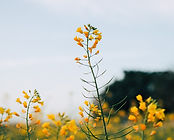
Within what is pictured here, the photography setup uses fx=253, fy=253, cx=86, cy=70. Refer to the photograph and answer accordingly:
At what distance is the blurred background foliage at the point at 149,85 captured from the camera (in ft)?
78.6

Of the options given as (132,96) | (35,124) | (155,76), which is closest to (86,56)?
(35,124)

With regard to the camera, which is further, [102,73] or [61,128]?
[102,73]

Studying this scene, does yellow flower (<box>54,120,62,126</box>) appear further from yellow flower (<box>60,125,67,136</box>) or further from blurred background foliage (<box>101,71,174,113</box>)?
blurred background foliage (<box>101,71,174,113</box>)

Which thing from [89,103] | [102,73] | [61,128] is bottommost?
[61,128]

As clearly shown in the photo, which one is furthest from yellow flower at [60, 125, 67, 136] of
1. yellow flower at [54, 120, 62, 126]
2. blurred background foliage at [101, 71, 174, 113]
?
blurred background foliage at [101, 71, 174, 113]

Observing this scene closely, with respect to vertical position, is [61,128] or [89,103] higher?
[89,103]

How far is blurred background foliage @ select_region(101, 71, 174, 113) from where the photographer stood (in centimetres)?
2397

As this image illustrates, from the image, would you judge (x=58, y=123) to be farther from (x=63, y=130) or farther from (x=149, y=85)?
(x=149, y=85)

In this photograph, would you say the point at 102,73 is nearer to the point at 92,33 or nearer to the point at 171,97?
the point at 92,33

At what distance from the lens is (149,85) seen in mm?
24828

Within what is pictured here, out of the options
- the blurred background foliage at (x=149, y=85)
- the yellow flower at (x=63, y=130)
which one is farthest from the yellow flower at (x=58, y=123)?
the blurred background foliage at (x=149, y=85)

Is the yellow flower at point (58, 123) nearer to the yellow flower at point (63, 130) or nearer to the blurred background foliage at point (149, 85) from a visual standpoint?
the yellow flower at point (63, 130)

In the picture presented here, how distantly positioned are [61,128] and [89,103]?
62 cm

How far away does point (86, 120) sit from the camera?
224 cm
